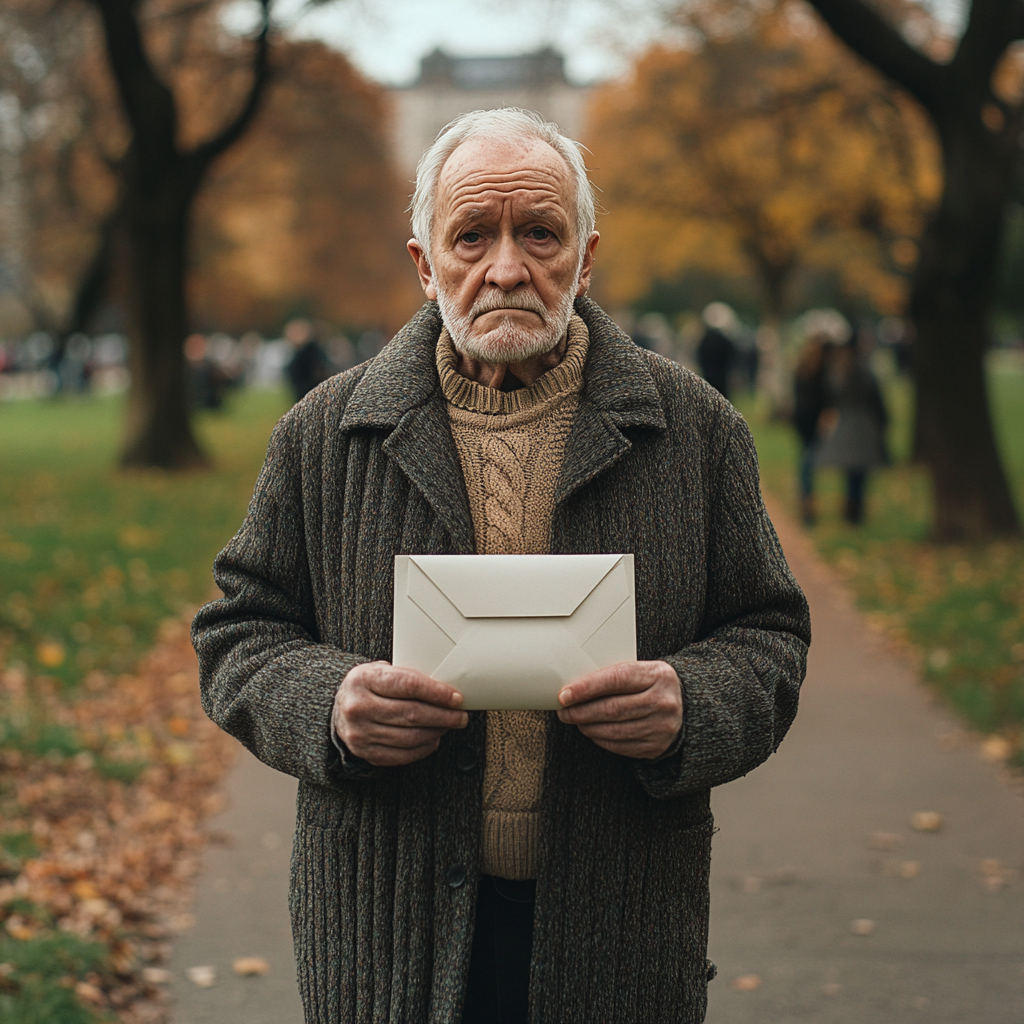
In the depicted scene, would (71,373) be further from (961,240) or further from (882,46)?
(961,240)

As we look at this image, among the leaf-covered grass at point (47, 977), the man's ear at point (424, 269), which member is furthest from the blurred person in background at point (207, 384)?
the man's ear at point (424, 269)

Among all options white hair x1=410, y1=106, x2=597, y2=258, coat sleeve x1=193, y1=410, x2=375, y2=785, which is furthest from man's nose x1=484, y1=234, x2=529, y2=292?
coat sleeve x1=193, y1=410, x2=375, y2=785

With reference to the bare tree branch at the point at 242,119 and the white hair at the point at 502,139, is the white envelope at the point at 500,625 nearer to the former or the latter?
the white hair at the point at 502,139

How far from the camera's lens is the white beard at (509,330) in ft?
7.42

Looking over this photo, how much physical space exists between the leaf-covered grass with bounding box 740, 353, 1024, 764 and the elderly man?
4484 millimetres

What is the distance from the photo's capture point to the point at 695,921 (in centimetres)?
231

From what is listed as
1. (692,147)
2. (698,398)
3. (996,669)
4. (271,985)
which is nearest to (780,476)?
(692,147)

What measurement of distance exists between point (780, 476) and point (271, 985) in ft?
48.2

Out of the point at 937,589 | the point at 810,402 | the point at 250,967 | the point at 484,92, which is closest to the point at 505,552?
the point at 250,967

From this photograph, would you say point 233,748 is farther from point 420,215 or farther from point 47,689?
point 420,215

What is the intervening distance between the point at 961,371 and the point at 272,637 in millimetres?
10426

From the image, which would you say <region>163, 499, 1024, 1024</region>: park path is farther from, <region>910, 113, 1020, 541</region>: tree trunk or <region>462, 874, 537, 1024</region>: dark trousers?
<region>910, 113, 1020, 541</region>: tree trunk

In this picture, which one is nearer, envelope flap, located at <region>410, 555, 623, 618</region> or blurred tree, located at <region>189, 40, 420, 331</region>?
envelope flap, located at <region>410, 555, 623, 618</region>

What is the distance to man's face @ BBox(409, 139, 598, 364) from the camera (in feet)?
7.37
